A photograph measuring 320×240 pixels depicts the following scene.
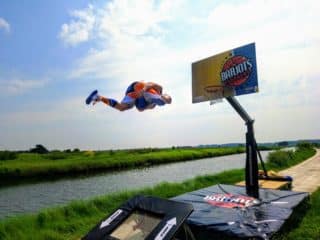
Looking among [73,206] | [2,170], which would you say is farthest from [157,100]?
[2,170]

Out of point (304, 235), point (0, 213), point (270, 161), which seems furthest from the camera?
point (270, 161)

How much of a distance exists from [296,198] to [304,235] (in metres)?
1.46

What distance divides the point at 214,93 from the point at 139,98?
273 centimetres

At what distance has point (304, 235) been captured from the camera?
5.59 meters

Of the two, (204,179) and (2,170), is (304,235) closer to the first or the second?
(204,179)

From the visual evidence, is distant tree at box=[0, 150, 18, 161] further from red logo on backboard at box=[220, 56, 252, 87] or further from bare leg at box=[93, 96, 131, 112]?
red logo on backboard at box=[220, 56, 252, 87]

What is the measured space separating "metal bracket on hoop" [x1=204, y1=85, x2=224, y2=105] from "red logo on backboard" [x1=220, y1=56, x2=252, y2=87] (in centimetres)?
24

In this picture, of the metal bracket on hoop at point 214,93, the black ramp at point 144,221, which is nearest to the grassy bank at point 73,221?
the black ramp at point 144,221

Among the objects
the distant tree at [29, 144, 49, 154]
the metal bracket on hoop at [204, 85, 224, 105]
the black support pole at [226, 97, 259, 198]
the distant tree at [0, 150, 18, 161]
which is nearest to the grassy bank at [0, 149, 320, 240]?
the black support pole at [226, 97, 259, 198]

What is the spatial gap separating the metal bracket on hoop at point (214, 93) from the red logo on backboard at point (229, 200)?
2365 mm

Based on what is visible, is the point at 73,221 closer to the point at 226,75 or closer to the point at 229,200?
the point at 229,200

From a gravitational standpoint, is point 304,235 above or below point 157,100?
below

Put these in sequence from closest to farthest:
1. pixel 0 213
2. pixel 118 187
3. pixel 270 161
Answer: pixel 0 213
pixel 118 187
pixel 270 161

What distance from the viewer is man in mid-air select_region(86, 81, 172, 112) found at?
651 cm
